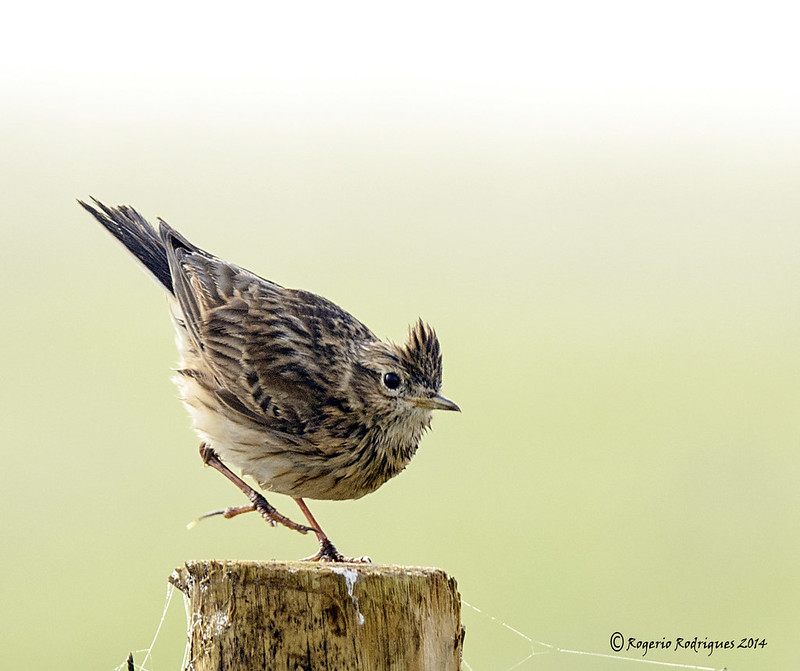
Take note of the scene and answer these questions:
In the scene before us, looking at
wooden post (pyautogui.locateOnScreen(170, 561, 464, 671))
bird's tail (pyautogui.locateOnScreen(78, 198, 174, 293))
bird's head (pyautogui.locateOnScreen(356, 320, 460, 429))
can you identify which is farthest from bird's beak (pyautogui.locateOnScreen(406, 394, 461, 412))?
wooden post (pyautogui.locateOnScreen(170, 561, 464, 671))

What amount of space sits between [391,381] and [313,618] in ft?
8.32

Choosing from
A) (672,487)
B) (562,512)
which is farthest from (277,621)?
(672,487)

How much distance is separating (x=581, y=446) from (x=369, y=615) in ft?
34.6

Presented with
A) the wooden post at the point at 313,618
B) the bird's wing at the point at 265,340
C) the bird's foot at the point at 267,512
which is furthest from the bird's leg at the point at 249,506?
the wooden post at the point at 313,618

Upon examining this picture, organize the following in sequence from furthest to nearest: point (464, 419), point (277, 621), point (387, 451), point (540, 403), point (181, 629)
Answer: point (540, 403) → point (464, 419) → point (181, 629) → point (387, 451) → point (277, 621)

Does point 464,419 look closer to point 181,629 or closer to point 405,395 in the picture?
point 181,629

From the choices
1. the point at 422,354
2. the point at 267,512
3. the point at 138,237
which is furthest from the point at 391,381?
the point at 138,237

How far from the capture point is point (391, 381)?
5828 mm

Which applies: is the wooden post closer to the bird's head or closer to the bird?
the bird

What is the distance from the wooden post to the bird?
1.81 m

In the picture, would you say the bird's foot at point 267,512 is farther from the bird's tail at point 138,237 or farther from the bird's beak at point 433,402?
the bird's tail at point 138,237

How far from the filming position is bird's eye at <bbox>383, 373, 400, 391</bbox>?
229 inches

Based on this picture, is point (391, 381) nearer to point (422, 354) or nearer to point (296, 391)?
point (422, 354)

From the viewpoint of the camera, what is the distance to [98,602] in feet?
34.2
